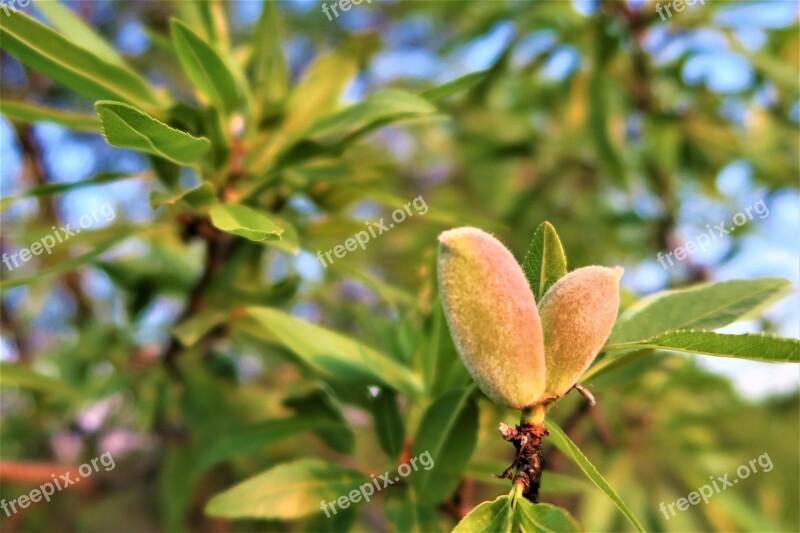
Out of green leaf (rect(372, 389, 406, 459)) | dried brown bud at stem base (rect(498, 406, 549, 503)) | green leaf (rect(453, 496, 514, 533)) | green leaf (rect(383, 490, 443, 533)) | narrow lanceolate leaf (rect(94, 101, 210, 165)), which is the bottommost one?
green leaf (rect(383, 490, 443, 533))

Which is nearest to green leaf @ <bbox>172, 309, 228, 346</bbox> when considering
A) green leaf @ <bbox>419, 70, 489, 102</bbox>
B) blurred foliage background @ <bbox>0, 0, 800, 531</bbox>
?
blurred foliage background @ <bbox>0, 0, 800, 531</bbox>

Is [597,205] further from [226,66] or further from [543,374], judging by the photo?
[543,374]

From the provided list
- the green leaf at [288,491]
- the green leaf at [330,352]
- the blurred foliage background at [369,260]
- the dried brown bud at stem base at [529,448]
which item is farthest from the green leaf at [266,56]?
the dried brown bud at stem base at [529,448]

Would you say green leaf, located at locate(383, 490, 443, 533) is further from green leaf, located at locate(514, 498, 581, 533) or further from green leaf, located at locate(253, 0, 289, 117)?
green leaf, located at locate(253, 0, 289, 117)

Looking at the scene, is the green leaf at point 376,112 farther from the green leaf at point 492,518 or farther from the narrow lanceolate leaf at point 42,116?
the green leaf at point 492,518

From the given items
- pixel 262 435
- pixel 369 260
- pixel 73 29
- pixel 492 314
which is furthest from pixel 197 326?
pixel 369 260

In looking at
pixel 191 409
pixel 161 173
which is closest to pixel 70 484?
pixel 191 409

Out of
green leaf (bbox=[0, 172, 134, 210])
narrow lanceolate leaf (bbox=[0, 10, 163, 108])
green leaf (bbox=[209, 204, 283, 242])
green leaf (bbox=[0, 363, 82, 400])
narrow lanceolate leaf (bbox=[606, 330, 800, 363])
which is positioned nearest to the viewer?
narrow lanceolate leaf (bbox=[606, 330, 800, 363])
